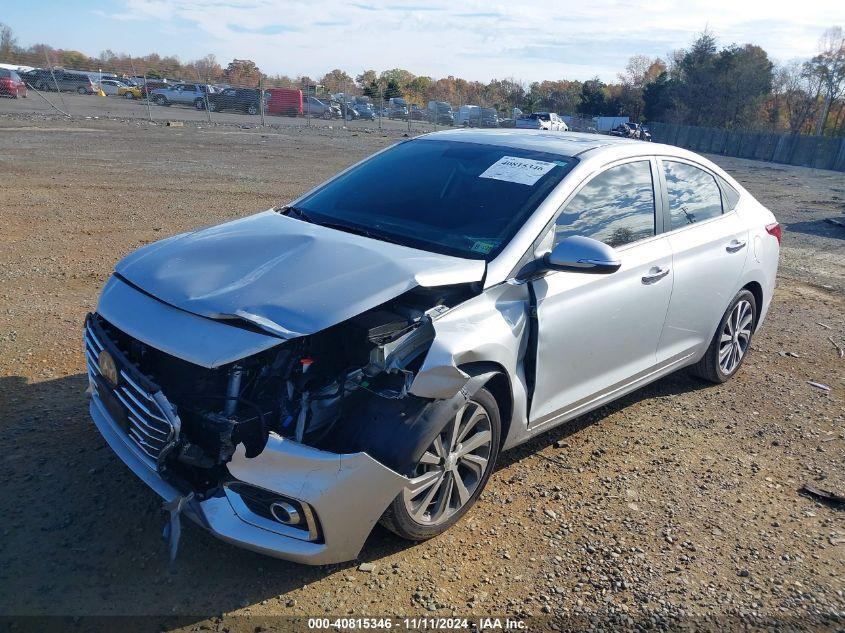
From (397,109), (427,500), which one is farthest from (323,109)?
(427,500)

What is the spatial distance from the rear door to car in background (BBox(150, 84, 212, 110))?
1625 inches

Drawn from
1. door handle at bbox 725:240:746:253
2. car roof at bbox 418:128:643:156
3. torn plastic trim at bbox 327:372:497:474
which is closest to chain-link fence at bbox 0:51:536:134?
car roof at bbox 418:128:643:156

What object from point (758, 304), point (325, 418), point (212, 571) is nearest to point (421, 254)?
point (325, 418)

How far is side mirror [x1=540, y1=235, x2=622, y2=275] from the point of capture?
3365 millimetres

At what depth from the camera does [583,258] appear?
3367 millimetres

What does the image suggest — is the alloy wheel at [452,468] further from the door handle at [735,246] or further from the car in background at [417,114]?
the car in background at [417,114]

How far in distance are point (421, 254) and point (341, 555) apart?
1.47 metres

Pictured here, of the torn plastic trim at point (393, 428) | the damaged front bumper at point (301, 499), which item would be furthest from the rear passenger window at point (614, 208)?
the damaged front bumper at point (301, 499)

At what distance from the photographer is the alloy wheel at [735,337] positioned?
17.3 ft

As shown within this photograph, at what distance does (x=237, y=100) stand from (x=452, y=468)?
133ft

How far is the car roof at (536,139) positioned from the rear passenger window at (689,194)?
37 centimetres

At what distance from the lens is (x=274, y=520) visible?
9.04 feet

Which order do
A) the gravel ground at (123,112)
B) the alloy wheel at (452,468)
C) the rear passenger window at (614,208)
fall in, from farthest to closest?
the gravel ground at (123,112) < the rear passenger window at (614,208) < the alloy wheel at (452,468)

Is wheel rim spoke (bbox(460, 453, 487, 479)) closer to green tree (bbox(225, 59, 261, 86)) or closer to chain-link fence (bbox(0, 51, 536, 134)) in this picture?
chain-link fence (bbox(0, 51, 536, 134))
